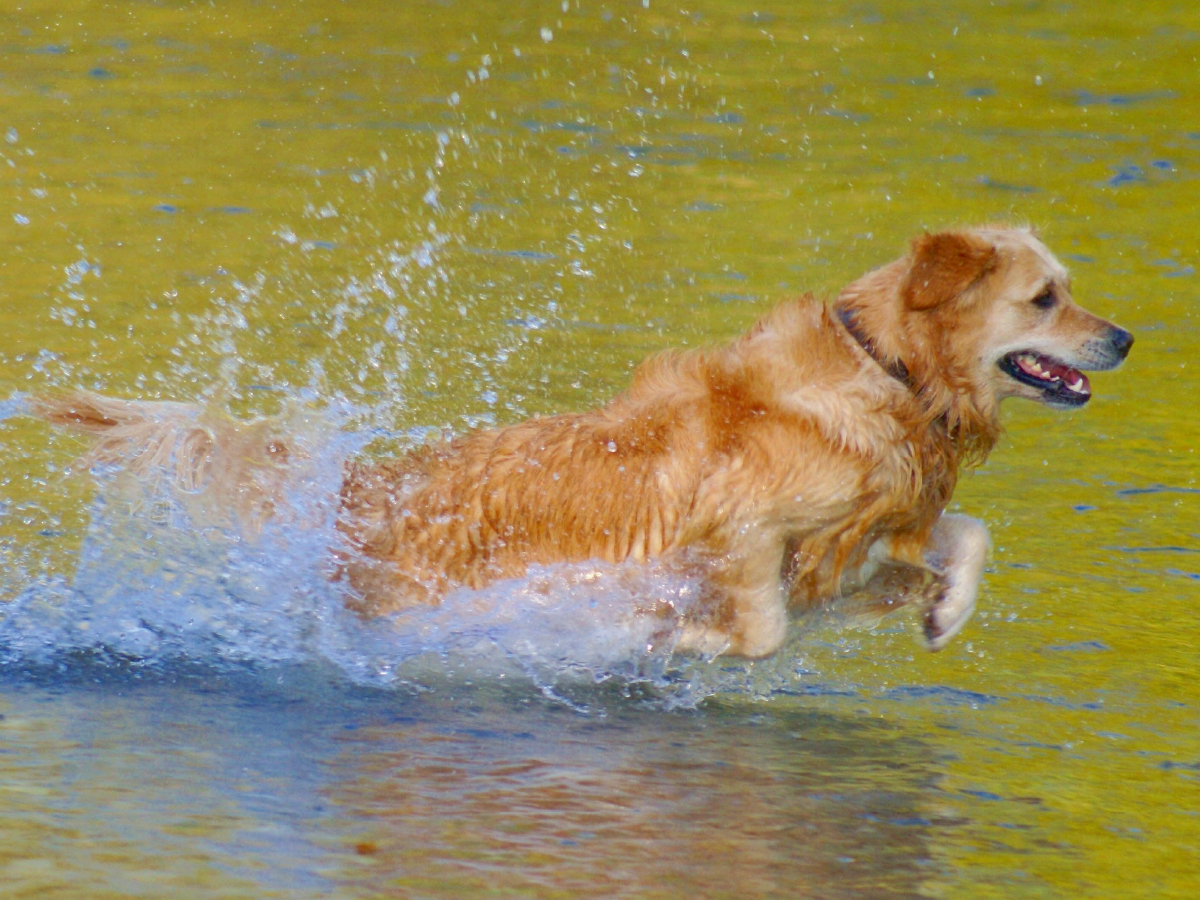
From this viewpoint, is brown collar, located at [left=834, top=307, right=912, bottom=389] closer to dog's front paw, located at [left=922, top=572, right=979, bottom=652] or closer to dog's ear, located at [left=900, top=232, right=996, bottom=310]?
dog's ear, located at [left=900, top=232, right=996, bottom=310]

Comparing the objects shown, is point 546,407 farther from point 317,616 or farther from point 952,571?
point 952,571

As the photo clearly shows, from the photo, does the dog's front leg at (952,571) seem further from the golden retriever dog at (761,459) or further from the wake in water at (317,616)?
the wake in water at (317,616)

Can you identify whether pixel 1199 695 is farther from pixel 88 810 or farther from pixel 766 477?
pixel 88 810

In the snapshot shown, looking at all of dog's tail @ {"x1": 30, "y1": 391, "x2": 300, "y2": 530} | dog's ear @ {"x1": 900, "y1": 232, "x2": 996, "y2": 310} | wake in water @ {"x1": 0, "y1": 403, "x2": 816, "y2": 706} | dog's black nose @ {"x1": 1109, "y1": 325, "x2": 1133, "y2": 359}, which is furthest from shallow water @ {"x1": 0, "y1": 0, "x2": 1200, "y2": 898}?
dog's ear @ {"x1": 900, "y1": 232, "x2": 996, "y2": 310}

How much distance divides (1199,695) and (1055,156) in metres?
7.80

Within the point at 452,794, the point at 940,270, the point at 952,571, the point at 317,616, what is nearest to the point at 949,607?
the point at 952,571

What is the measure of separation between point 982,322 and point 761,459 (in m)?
0.86

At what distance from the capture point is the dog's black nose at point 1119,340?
530 cm

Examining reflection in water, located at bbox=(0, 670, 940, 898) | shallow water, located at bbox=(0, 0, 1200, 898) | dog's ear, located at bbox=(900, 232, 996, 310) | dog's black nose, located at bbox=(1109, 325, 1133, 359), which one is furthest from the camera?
dog's black nose, located at bbox=(1109, 325, 1133, 359)

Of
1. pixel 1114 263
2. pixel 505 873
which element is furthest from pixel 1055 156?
pixel 505 873

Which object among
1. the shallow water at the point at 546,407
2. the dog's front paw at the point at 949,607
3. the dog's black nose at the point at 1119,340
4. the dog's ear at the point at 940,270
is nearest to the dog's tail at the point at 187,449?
the shallow water at the point at 546,407

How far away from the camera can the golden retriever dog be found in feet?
17.0

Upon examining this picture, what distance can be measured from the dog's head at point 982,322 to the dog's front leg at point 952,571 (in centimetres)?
49

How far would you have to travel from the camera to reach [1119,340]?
17.4 ft
